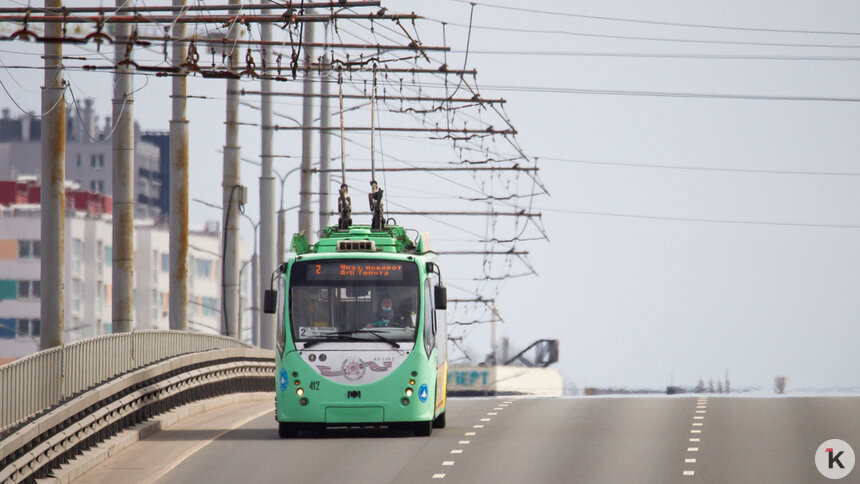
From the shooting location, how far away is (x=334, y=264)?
81.5ft

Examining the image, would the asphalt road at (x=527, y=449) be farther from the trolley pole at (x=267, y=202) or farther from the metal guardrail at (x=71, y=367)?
the trolley pole at (x=267, y=202)

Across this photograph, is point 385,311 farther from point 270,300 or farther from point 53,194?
point 53,194

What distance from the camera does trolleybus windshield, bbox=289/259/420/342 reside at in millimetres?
24406

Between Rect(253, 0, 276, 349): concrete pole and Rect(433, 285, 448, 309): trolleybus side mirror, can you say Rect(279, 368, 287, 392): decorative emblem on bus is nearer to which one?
Rect(433, 285, 448, 309): trolleybus side mirror

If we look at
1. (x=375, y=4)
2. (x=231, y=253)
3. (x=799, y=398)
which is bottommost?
(x=799, y=398)

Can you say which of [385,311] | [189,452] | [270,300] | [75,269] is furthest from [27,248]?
[189,452]

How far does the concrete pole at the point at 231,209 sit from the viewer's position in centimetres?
3906

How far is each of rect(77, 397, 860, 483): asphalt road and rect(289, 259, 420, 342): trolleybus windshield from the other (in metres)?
1.54

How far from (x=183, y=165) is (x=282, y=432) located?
11.3 meters

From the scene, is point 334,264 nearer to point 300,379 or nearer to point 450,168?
point 300,379

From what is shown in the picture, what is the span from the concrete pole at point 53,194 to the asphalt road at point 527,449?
2.31m

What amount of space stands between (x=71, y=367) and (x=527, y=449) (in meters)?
5.93

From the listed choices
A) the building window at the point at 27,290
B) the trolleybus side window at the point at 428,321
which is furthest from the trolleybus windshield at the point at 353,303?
the building window at the point at 27,290

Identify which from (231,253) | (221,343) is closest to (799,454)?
(221,343)
